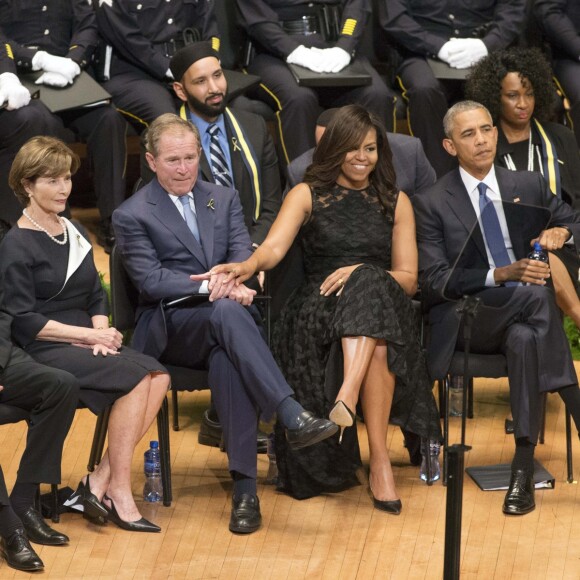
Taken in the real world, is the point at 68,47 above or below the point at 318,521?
above

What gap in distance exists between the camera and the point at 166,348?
16.7 ft

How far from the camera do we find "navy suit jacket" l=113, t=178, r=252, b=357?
16.5 ft

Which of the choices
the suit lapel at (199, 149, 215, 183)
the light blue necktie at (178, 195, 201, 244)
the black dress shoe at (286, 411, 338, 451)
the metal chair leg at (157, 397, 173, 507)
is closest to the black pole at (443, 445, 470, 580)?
the black dress shoe at (286, 411, 338, 451)

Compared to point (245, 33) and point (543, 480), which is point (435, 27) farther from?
point (543, 480)

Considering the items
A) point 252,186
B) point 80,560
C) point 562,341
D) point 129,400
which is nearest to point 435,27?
point 252,186

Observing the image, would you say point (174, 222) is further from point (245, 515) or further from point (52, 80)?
point (52, 80)

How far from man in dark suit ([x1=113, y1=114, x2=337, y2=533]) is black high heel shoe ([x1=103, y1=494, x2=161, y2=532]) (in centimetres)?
29

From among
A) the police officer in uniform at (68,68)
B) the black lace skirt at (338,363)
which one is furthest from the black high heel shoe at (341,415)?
the police officer in uniform at (68,68)

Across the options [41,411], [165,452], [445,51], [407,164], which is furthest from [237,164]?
[41,411]

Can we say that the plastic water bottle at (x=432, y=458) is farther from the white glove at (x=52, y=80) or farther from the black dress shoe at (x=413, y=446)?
the white glove at (x=52, y=80)

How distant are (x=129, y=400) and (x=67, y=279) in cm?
51

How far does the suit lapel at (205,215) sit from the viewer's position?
17.0 ft

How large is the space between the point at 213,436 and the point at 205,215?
3.07 ft

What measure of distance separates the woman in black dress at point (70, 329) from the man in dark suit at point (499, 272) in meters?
1.16
